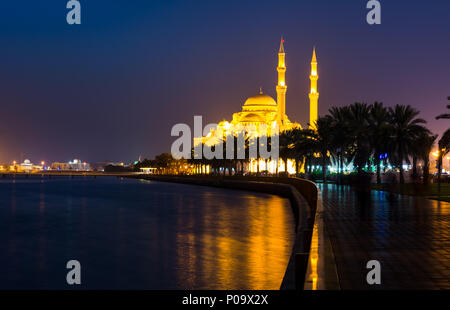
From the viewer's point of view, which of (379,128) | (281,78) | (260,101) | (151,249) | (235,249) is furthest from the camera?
(260,101)

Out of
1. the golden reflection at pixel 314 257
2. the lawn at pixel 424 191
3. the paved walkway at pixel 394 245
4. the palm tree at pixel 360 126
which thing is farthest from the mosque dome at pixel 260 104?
the golden reflection at pixel 314 257

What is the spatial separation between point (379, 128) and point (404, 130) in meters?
1.93

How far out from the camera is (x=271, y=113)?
122812mm

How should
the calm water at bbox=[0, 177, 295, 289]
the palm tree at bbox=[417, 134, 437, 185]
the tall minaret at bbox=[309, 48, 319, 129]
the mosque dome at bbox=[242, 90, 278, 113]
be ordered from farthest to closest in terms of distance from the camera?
the mosque dome at bbox=[242, 90, 278, 113]
the tall minaret at bbox=[309, 48, 319, 129]
the palm tree at bbox=[417, 134, 437, 185]
the calm water at bbox=[0, 177, 295, 289]

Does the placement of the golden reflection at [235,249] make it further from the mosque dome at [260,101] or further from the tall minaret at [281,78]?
the mosque dome at [260,101]

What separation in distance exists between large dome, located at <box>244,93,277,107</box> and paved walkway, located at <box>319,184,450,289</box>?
10896 centimetres

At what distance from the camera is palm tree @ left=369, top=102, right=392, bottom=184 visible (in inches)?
1668

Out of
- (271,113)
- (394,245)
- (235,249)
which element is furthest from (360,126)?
(271,113)

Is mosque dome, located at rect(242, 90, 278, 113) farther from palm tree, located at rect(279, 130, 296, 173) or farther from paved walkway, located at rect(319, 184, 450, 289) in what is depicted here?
paved walkway, located at rect(319, 184, 450, 289)

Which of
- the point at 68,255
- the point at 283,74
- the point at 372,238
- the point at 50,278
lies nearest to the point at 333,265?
the point at 372,238

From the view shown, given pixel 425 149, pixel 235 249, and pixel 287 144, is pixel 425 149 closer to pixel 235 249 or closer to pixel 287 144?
pixel 287 144

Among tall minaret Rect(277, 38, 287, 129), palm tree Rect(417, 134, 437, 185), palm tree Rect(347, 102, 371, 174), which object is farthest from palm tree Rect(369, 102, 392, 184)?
tall minaret Rect(277, 38, 287, 129)

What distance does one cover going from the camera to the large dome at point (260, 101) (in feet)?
416

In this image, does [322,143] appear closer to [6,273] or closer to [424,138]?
[424,138]
